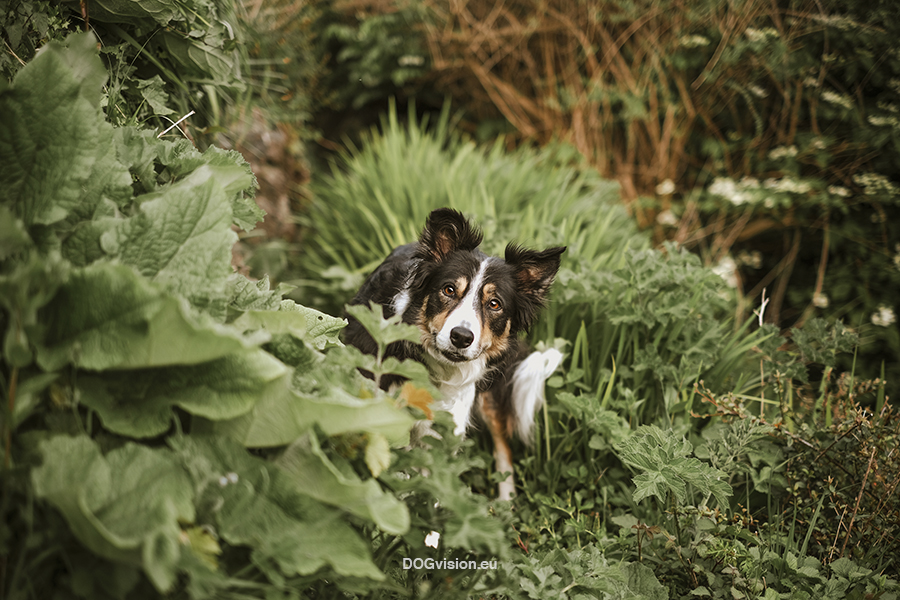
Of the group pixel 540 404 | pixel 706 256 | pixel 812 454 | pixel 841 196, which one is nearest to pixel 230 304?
pixel 540 404

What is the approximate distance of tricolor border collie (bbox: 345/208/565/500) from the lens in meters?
2.33

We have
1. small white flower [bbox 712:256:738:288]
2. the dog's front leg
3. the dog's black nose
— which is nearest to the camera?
the dog's black nose

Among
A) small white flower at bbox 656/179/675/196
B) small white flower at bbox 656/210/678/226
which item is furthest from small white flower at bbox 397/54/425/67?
small white flower at bbox 656/210/678/226

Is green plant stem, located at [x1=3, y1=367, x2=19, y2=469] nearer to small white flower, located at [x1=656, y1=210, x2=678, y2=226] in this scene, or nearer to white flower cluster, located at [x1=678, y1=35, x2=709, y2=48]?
small white flower, located at [x1=656, y1=210, x2=678, y2=226]

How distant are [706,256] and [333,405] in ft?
14.0

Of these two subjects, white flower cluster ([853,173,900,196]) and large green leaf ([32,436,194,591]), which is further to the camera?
white flower cluster ([853,173,900,196])

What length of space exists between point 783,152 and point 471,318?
367 centimetres

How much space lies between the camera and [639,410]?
263 centimetres

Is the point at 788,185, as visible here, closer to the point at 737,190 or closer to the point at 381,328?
the point at 737,190

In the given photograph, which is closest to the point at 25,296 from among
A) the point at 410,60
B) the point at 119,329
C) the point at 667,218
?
the point at 119,329

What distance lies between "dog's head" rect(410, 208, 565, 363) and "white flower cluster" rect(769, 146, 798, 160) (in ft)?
10.4

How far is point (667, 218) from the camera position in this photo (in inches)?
186

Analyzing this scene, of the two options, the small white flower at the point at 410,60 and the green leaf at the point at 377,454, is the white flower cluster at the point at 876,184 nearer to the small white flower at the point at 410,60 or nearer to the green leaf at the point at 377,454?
the small white flower at the point at 410,60

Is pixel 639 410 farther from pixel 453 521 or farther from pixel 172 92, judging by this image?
pixel 172 92
